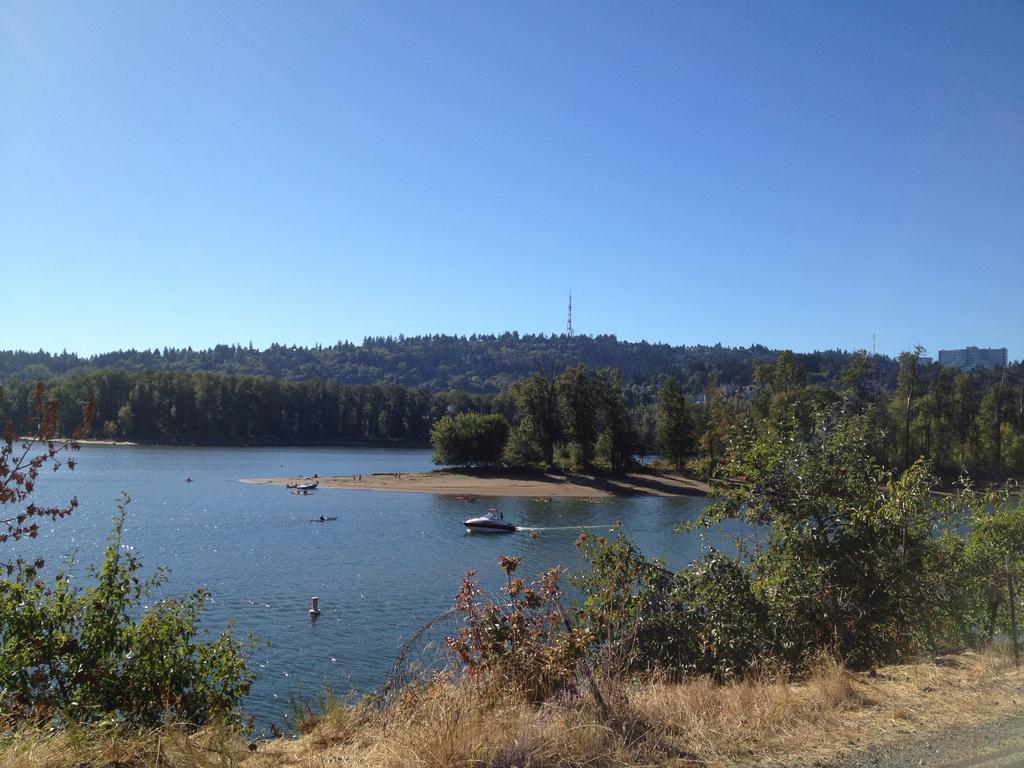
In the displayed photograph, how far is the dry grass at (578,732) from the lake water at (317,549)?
3.87m

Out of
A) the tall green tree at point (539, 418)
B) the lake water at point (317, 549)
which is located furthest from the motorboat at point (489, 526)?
the tall green tree at point (539, 418)

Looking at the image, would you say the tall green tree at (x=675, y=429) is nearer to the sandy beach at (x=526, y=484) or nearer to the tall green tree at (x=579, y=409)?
the sandy beach at (x=526, y=484)

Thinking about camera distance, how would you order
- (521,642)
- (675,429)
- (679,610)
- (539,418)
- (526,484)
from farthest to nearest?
1. (539,418)
2. (675,429)
3. (526,484)
4. (679,610)
5. (521,642)

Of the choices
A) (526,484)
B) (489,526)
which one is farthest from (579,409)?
(489,526)

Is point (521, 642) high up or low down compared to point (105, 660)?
up

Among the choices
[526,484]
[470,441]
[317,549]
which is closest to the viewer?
[317,549]

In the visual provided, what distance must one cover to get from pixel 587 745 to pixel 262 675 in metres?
17.3

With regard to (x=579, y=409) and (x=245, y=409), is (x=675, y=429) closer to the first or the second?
(x=579, y=409)

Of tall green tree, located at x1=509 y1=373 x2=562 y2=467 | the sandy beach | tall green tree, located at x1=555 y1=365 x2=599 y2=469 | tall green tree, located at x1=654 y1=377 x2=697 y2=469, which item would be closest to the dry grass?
the sandy beach

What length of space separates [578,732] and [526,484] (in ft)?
261

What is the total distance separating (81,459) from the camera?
4171 inches

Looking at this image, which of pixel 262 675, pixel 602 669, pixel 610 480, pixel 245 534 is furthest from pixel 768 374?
pixel 602 669

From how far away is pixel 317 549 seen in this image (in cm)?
4250

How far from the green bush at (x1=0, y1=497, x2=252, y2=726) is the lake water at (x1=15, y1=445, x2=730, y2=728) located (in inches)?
74.8
